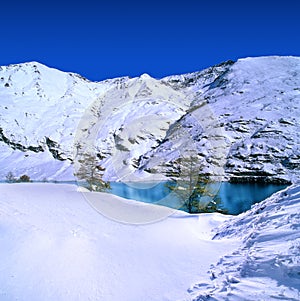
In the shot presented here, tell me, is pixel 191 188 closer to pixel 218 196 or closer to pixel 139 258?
pixel 139 258

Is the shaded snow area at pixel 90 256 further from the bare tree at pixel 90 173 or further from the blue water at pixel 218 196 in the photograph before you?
the bare tree at pixel 90 173

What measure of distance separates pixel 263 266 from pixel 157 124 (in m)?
124

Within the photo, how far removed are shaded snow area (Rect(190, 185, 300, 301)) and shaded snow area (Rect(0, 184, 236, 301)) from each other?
505mm

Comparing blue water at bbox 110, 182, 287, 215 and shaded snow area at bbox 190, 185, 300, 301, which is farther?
blue water at bbox 110, 182, 287, 215

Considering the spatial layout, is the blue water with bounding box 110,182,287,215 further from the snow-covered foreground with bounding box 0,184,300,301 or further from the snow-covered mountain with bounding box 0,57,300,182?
the snow-covered foreground with bounding box 0,184,300,301

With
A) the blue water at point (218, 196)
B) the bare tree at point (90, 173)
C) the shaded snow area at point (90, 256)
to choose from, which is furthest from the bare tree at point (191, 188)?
the bare tree at point (90, 173)

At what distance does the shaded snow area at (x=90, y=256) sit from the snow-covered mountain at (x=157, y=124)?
1878 inches

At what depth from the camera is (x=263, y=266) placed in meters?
5.53

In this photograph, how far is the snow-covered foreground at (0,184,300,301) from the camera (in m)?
5.39

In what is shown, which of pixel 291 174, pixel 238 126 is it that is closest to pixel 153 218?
pixel 291 174

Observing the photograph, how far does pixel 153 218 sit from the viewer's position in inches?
512

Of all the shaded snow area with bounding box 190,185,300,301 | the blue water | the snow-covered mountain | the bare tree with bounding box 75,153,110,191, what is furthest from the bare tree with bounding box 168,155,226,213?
the snow-covered mountain

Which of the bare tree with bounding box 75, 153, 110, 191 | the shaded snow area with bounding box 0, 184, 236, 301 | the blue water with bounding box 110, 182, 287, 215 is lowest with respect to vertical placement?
the blue water with bounding box 110, 182, 287, 215

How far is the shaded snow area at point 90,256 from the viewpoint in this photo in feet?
19.2
